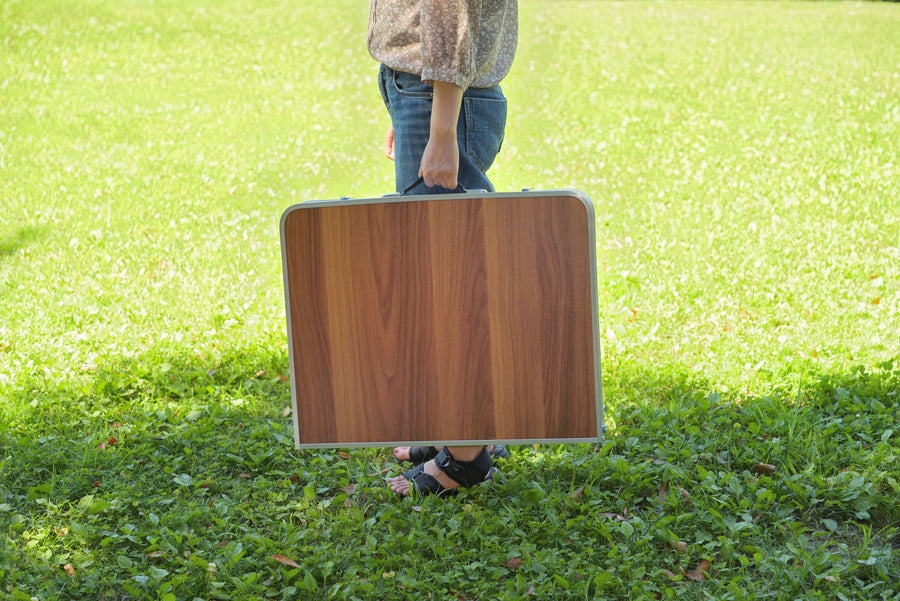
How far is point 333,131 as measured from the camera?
922 centimetres

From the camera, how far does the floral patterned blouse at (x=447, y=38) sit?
2.19 metres

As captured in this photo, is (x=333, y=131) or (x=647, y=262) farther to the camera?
(x=333, y=131)

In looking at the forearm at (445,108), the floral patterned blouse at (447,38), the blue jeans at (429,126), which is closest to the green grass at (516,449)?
the blue jeans at (429,126)

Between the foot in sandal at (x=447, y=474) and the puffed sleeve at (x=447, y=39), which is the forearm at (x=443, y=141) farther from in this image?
the foot in sandal at (x=447, y=474)

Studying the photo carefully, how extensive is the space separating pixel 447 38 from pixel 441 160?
0.32 metres

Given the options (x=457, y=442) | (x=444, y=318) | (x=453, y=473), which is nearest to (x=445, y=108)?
(x=444, y=318)

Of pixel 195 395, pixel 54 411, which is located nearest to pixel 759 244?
pixel 195 395

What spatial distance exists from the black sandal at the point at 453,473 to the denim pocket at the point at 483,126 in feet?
3.10

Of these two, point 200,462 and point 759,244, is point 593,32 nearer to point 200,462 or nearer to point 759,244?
point 759,244

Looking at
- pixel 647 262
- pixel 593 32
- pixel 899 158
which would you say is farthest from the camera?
pixel 593 32

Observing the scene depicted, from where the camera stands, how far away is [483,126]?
2441mm

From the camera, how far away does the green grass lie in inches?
96.4

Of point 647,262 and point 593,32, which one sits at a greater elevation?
point 593,32

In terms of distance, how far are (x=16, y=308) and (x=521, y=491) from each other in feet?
10.1
